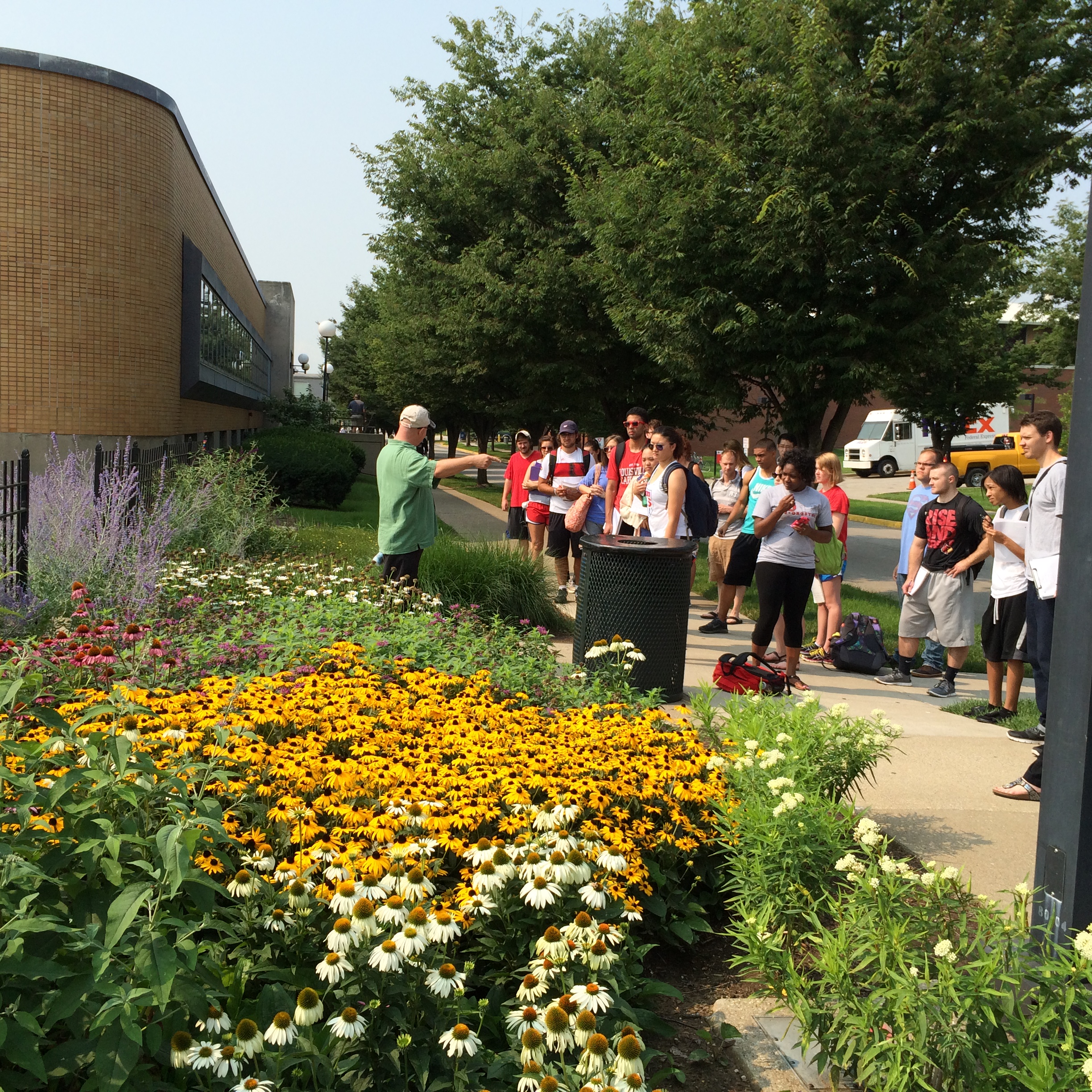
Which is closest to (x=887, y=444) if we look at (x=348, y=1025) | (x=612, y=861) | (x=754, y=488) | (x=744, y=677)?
(x=754, y=488)

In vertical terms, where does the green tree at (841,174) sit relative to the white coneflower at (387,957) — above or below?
above

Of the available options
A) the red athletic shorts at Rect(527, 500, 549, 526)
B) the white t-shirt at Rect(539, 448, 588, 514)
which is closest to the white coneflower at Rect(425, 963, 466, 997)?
the white t-shirt at Rect(539, 448, 588, 514)

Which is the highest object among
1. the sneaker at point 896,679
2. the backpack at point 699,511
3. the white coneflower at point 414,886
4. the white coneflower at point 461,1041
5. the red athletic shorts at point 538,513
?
the backpack at point 699,511

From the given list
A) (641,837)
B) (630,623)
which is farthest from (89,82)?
(641,837)

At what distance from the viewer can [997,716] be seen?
24.0 ft

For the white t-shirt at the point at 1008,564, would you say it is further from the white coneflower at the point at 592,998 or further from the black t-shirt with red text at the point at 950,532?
the white coneflower at the point at 592,998

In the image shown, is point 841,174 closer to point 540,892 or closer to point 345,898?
point 540,892

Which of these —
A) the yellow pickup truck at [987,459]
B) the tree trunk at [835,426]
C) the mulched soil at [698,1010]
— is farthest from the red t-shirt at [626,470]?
the yellow pickup truck at [987,459]

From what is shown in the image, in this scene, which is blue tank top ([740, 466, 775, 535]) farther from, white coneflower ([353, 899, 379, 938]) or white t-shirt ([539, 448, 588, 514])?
white coneflower ([353, 899, 379, 938])

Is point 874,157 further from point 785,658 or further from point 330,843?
point 330,843

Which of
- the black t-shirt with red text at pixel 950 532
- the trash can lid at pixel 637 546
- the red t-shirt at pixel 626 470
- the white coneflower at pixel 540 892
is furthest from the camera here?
the red t-shirt at pixel 626 470

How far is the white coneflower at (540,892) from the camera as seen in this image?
9.16 feet

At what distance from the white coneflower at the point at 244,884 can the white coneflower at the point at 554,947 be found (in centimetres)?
75

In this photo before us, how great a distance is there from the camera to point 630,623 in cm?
668
